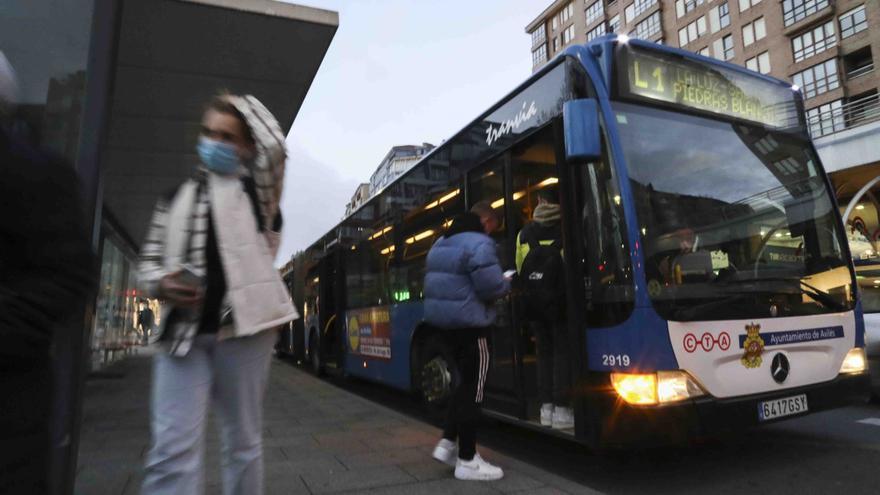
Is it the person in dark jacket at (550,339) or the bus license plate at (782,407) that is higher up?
the person in dark jacket at (550,339)

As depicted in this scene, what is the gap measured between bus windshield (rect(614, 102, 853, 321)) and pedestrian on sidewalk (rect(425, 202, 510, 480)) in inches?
41.7

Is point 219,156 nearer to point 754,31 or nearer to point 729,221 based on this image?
point 729,221

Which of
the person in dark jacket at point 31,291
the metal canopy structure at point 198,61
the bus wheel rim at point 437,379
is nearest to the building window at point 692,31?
the metal canopy structure at point 198,61

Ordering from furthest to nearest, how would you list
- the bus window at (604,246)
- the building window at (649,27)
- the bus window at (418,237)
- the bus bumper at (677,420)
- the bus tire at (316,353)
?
1. the building window at (649,27)
2. the bus tire at (316,353)
3. the bus window at (418,237)
4. the bus window at (604,246)
5. the bus bumper at (677,420)

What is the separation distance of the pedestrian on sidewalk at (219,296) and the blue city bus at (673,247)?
89.7 inches

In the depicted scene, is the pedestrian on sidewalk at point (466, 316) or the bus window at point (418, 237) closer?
the pedestrian on sidewalk at point (466, 316)

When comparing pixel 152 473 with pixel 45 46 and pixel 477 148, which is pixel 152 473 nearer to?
pixel 45 46

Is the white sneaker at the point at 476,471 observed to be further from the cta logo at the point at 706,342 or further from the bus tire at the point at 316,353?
the bus tire at the point at 316,353

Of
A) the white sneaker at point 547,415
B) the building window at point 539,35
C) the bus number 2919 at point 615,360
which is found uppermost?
the building window at point 539,35

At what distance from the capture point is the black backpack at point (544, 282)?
4.32 metres

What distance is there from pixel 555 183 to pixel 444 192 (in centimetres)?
205

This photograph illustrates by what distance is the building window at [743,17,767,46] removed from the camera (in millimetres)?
37938

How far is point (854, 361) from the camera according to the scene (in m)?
4.47

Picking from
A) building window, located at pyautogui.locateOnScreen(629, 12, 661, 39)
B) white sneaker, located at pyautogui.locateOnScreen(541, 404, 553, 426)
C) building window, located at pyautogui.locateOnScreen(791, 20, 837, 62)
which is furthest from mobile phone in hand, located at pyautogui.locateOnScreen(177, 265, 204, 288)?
building window, located at pyautogui.locateOnScreen(629, 12, 661, 39)
